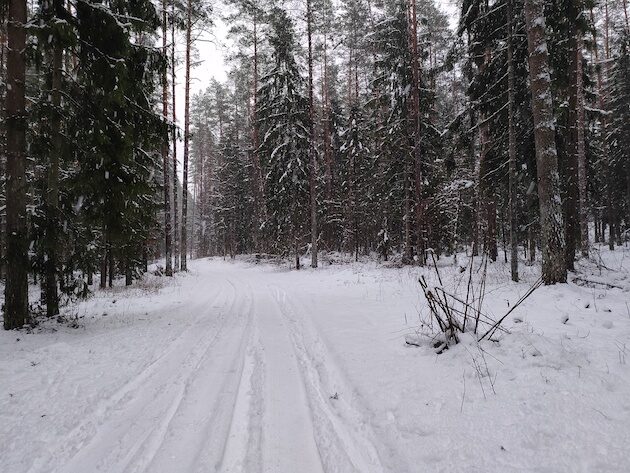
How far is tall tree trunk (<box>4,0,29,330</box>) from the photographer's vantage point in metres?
6.75

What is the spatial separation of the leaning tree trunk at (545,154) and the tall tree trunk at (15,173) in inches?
431

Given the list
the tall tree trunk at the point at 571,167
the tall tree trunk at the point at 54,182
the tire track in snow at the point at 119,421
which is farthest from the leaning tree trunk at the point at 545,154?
the tall tree trunk at the point at 54,182

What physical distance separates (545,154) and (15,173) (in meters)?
11.4

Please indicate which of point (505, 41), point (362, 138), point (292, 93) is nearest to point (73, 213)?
point (505, 41)

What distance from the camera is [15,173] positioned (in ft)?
→ 22.4

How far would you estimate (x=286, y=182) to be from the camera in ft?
67.4

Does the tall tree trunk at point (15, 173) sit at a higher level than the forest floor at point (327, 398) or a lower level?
higher

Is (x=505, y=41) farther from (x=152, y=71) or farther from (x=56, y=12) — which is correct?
(x=56, y=12)

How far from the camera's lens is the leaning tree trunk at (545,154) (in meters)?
7.81

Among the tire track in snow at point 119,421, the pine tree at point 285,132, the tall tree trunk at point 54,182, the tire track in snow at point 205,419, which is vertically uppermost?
the pine tree at point 285,132

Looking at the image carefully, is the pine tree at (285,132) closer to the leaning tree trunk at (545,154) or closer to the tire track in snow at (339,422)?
the leaning tree trunk at (545,154)

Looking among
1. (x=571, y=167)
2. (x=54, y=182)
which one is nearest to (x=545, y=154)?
(x=571, y=167)

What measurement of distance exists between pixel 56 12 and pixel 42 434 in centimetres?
787

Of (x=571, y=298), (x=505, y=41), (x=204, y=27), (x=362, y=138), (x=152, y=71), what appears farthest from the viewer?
(x=362, y=138)
